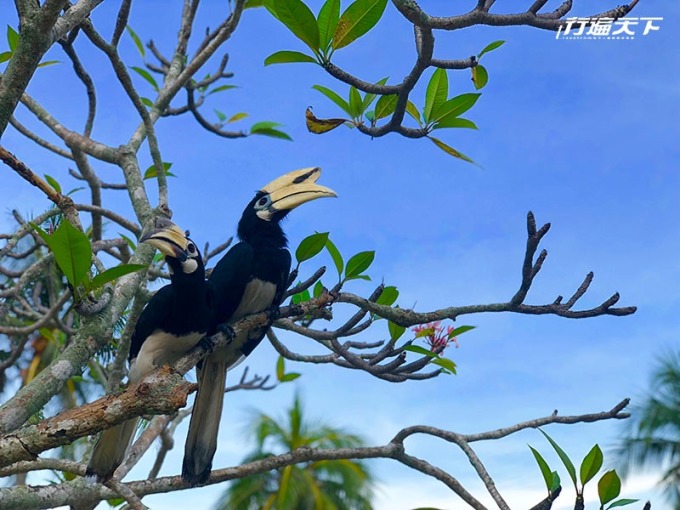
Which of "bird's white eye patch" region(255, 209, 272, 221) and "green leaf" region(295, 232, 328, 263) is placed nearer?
"green leaf" region(295, 232, 328, 263)

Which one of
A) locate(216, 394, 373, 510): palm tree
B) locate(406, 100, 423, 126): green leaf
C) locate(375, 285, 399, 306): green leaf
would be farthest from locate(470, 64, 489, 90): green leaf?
locate(216, 394, 373, 510): palm tree

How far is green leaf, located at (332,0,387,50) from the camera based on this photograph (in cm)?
261

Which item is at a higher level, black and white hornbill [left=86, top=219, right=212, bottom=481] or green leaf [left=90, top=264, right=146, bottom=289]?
black and white hornbill [left=86, top=219, right=212, bottom=481]

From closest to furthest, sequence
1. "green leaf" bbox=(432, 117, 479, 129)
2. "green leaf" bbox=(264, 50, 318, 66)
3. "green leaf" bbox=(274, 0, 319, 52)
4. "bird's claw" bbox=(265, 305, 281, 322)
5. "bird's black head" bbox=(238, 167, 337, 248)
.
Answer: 1. "green leaf" bbox=(274, 0, 319, 52)
2. "green leaf" bbox=(264, 50, 318, 66)
3. "green leaf" bbox=(432, 117, 479, 129)
4. "bird's claw" bbox=(265, 305, 281, 322)
5. "bird's black head" bbox=(238, 167, 337, 248)

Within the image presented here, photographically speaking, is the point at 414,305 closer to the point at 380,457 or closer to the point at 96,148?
the point at 380,457

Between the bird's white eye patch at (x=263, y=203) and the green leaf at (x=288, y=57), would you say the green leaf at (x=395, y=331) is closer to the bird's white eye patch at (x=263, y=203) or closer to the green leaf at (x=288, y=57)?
the bird's white eye patch at (x=263, y=203)

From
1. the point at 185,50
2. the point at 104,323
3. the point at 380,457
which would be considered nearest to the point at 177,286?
the point at 104,323

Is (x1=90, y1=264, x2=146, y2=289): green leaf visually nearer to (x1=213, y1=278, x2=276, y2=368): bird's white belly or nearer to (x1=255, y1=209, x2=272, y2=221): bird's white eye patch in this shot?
(x1=213, y1=278, x2=276, y2=368): bird's white belly

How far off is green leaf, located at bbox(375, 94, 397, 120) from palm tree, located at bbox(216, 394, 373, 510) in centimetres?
1497

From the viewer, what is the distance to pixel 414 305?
3551mm

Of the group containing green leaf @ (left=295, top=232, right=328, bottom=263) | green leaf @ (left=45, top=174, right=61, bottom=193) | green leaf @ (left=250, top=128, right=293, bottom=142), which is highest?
green leaf @ (left=250, top=128, right=293, bottom=142)

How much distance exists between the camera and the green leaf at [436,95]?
10.1 feet

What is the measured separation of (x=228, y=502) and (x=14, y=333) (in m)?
15.3

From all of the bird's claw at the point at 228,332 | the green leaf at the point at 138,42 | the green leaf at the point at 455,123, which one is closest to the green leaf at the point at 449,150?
the green leaf at the point at 455,123
